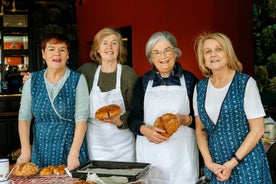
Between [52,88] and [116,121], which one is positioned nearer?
[52,88]

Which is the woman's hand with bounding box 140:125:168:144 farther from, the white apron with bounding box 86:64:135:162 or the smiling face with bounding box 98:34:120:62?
the smiling face with bounding box 98:34:120:62

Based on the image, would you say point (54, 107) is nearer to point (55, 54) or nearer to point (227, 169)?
point (55, 54)

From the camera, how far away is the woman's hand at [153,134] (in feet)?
7.65

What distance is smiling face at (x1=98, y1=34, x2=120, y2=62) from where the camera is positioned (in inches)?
106

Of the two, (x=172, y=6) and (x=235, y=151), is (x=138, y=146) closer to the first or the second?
(x=235, y=151)

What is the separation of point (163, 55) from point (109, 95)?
0.50 metres

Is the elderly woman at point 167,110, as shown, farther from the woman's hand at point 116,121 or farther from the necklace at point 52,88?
the necklace at point 52,88

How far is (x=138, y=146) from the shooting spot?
2.66 m

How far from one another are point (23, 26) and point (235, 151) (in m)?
8.19

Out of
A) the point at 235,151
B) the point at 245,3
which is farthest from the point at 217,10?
the point at 235,151

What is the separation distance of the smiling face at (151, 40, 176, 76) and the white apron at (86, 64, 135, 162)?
1.19 feet

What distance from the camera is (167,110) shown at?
2553mm

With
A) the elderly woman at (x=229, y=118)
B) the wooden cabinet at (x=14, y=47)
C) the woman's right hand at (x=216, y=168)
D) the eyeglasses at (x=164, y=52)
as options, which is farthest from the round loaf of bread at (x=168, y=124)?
the wooden cabinet at (x=14, y=47)

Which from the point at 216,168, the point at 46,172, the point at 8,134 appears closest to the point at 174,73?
the point at 216,168
